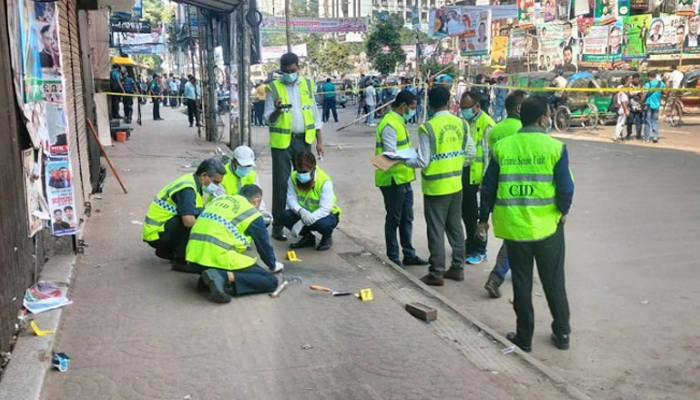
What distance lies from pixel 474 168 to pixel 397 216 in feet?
2.94

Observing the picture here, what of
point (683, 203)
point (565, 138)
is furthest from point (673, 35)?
point (683, 203)

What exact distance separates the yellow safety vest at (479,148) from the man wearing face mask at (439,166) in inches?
20.3

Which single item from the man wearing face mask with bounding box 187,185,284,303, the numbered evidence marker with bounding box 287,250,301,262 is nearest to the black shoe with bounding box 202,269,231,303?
the man wearing face mask with bounding box 187,185,284,303

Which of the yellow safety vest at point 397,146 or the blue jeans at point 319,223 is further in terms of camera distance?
the blue jeans at point 319,223

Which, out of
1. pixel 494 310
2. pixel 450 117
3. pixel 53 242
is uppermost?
pixel 450 117

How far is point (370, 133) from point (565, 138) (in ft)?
20.1

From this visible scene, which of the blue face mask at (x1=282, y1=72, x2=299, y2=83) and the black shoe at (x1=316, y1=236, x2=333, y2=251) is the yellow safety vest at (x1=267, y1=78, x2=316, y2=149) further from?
the black shoe at (x1=316, y1=236, x2=333, y2=251)

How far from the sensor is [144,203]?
927cm

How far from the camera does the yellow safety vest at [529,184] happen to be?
451cm

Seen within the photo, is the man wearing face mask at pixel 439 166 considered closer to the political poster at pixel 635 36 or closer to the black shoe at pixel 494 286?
the black shoe at pixel 494 286

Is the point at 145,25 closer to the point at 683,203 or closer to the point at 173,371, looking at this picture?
the point at 683,203

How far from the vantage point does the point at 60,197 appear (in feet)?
17.6

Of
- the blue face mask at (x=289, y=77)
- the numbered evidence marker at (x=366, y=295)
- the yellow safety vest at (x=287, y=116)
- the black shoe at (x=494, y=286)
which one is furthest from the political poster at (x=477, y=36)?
the numbered evidence marker at (x=366, y=295)

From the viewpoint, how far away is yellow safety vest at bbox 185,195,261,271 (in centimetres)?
510
